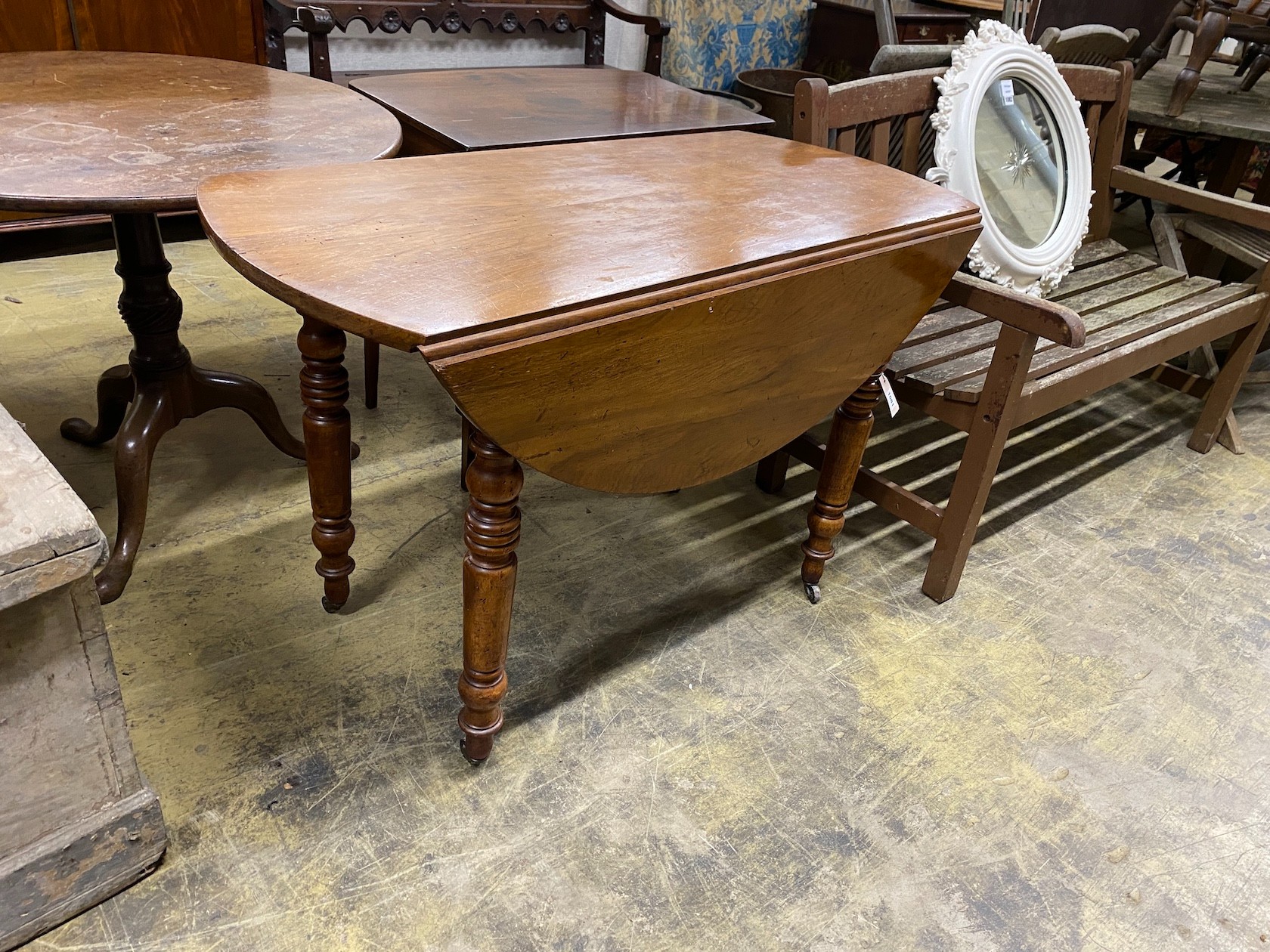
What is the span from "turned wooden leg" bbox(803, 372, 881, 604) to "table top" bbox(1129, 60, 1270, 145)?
1.78 metres

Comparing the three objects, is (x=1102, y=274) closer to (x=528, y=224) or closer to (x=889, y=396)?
(x=889, y=396)

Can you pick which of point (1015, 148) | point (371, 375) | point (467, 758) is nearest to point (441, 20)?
point (371, 375)

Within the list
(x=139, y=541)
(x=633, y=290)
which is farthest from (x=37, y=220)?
(x=633, y=290)

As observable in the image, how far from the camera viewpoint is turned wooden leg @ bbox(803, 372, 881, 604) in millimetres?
→ 1723

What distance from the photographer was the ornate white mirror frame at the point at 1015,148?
6.22 ft

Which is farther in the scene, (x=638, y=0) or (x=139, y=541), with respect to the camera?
(x=638, y=0)

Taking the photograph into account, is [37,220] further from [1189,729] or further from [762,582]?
[1189,729]

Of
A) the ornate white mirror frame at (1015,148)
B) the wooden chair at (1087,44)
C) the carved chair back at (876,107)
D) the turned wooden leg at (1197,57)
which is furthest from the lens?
the wooden chair at (1087,44)

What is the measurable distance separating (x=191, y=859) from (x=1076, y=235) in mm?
2206

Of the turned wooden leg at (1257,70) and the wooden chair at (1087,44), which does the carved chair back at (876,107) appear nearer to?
the wooden chair at (1087,44)

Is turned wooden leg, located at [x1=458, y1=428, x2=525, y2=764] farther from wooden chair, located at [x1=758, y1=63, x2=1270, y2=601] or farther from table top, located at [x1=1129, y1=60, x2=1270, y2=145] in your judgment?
table top, located at [x1=1129, y1=60, x2=1270, y2=145]

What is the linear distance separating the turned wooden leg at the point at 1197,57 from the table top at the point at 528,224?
1634mm

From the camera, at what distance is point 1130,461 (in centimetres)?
255

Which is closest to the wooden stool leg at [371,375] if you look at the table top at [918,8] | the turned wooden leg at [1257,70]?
the table top at [918,8]
